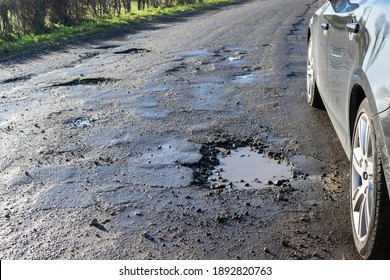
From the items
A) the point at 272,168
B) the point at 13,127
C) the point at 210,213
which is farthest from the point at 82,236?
the point at 13,127

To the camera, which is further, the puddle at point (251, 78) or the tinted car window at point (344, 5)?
the puddle at point (251, 78)

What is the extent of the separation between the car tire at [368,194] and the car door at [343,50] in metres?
0.34

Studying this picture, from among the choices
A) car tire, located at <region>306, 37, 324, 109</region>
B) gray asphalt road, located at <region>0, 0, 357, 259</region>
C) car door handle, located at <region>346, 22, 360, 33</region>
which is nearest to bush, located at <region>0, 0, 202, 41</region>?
gray asphalt road, located at <region>0, 0, 357, 259</region>

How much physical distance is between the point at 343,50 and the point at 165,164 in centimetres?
190

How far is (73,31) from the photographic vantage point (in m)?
16.2

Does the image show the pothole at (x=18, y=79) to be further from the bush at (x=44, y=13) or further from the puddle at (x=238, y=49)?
the bush at (x=44, y=13)

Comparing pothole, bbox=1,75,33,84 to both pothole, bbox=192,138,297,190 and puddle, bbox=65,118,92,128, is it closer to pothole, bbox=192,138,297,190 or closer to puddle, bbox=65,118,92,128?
puddle, bbox=65,118,92,128

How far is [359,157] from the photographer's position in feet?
11.5

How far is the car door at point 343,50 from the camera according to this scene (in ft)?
11.8

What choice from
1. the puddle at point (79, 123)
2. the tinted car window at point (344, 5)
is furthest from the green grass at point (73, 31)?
the tinted car window at point (344, 5)

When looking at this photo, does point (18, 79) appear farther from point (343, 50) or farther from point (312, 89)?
point (343, 50)

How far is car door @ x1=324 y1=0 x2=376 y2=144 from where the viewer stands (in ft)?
11.8

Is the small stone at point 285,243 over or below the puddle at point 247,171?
over

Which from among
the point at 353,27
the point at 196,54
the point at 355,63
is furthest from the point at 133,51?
the point at 355,63
